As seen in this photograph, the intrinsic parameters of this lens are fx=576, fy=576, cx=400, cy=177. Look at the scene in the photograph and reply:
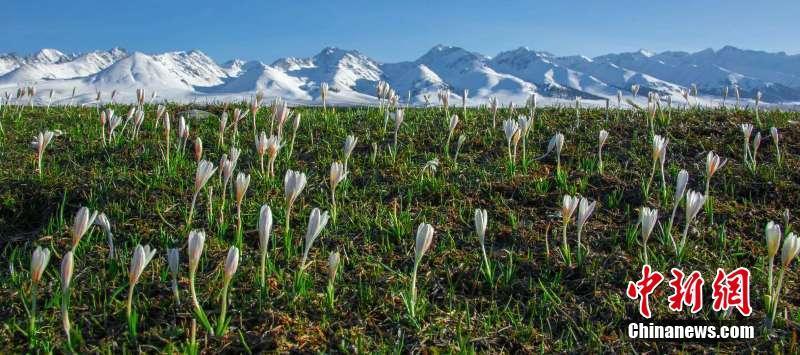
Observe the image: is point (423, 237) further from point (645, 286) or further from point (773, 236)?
point (773, 236)

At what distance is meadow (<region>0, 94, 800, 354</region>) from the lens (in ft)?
8.09

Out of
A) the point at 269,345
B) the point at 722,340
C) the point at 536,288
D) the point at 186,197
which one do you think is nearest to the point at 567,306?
the point at 536,288

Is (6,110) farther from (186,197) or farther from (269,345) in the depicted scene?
(269,345)

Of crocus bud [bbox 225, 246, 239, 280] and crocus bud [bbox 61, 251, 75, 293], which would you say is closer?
crocus bud [bbox 61, 251, 75, 293]

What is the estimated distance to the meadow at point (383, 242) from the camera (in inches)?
97.0

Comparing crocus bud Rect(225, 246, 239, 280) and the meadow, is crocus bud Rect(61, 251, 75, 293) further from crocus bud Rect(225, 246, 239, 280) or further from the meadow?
crocus bud Rect(225, 246, 239, 280)

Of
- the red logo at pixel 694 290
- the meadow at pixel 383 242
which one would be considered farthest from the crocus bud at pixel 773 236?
the red logo at pixel 694 290

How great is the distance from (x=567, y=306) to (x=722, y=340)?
2.17 ft

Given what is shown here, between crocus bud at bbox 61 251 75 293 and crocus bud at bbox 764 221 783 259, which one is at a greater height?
crocus bud at bbox 764 221 783 259

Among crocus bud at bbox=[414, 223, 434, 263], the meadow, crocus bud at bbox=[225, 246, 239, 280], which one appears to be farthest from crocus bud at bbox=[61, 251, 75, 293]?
crocus bud at bbox=[414, 223, 434, 263]

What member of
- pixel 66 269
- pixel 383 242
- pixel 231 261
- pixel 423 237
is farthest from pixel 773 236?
pixel 66 269

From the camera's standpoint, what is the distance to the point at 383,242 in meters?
3.33

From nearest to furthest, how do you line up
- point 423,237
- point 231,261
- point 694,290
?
point 231,261
point 423,237
point 694,290

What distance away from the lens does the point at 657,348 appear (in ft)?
8.11
